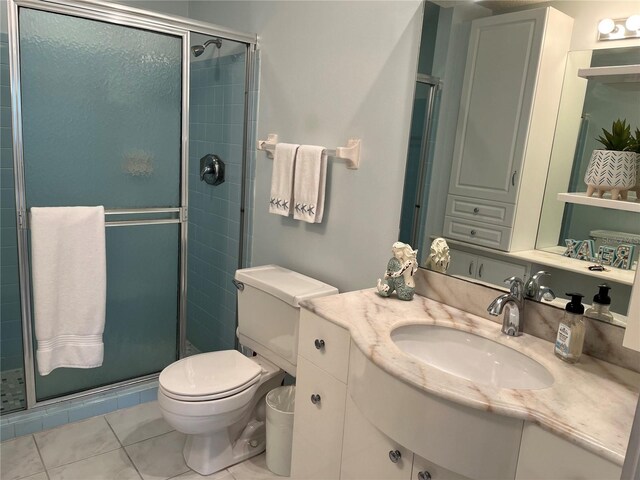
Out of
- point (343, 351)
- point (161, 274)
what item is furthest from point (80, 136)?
point (343, 351)

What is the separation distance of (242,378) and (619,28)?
5.71 ft

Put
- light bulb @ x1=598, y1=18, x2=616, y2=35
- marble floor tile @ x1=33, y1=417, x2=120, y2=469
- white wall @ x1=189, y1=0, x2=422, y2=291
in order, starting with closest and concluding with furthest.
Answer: light bulb @ x1=598, y1=18, x2=616, y2=35
white wall @ x1=189, y1=0, x2=422, y2=291
marble floor tile @ x1=33, y1=417, x2=120, y2=469

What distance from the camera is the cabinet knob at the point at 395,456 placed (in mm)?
1300

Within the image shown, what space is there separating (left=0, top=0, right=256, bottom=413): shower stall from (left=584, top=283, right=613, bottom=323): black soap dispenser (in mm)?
1837

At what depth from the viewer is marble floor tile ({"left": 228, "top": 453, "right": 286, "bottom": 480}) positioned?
2.04m

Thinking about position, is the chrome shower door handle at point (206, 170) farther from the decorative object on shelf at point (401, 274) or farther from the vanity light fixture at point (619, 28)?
the vanity light fixture at point (619, 28)

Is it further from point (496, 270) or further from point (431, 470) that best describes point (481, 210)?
point (431, 470)

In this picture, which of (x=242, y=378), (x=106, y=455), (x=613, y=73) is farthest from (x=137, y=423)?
(x=613, y=73)

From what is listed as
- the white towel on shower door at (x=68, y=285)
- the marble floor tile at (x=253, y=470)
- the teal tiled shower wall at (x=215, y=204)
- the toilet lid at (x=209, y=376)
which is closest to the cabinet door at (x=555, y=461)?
the toilet lid at (x=209, y=376)

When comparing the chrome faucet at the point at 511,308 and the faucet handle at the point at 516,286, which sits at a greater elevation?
the faucet handle at the point at 516,286

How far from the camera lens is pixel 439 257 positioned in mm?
1747

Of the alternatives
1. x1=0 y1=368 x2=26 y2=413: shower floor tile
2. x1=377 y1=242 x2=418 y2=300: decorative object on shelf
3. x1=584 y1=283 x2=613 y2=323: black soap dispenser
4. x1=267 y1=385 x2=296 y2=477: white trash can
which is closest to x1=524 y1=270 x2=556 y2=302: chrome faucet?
x1=584 y1=283 x2=613 y2=323: black soap dispenser

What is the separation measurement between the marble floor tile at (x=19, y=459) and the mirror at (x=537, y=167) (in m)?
1.83

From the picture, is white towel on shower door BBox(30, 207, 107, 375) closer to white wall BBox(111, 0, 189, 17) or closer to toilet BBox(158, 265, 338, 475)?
toilet BBox(158, 265, 338, 475)
